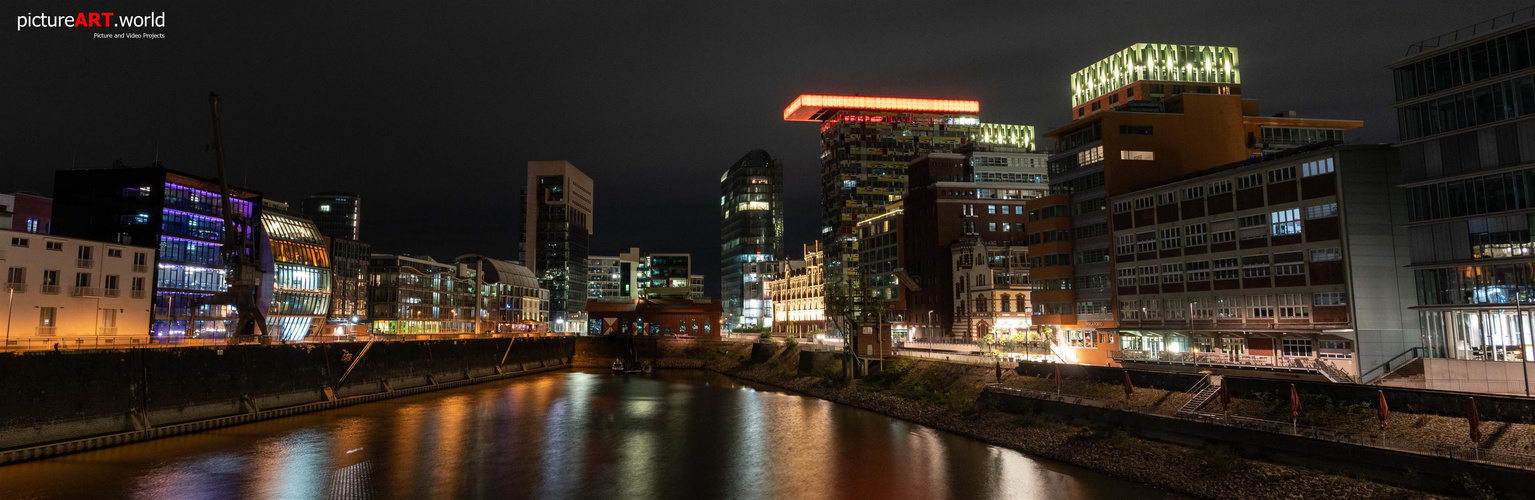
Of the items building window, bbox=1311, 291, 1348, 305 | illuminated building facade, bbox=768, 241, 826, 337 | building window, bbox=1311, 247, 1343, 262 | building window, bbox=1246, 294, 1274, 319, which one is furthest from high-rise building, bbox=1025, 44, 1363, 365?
illuminated building facade, bbox=768, 241, 826, 337

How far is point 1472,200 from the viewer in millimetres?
48312

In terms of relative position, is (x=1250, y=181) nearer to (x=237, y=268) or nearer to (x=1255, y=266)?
(x=1255, y=266)

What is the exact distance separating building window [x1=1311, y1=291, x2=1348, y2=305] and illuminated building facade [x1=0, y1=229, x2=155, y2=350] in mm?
89446

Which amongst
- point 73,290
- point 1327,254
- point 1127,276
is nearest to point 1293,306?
point 1327,254

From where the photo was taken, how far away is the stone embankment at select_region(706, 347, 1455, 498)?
3659cm

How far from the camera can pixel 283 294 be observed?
112 meters

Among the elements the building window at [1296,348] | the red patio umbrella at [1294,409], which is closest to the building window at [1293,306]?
the building window at [1296,348]

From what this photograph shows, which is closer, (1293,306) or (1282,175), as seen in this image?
(1293,306)

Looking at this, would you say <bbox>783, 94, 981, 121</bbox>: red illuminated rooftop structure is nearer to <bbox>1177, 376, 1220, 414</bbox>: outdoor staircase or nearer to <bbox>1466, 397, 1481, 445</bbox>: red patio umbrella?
<bbox>1177, 376, 1220, 414</bbox>: outdoor staircase

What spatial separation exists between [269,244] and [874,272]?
94416 millimetres

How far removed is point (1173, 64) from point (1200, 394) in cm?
11080

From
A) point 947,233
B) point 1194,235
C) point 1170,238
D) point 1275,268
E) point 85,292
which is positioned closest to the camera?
point 1275,268

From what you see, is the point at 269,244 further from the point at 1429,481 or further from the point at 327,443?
the point at 1429,481

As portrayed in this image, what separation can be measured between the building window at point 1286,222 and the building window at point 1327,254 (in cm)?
213
